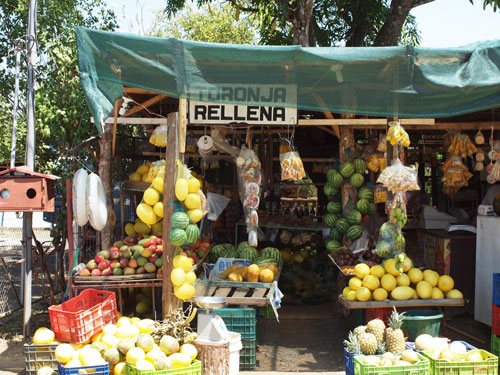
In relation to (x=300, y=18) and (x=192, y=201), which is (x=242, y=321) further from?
(x=300, y=18)

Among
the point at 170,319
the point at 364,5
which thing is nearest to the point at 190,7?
the point at 364,5

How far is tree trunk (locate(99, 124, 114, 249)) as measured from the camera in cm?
705

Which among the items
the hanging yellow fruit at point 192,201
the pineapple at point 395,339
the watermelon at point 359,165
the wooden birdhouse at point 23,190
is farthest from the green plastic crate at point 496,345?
the wooden birdhouse at point 23,190

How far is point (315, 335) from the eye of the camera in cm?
689

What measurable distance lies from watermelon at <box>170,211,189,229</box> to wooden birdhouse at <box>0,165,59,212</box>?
1875mm

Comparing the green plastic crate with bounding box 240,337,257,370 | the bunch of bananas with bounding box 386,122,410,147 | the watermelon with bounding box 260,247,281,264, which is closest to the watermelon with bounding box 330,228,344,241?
the watermelon with bounding box 260,247,281,264

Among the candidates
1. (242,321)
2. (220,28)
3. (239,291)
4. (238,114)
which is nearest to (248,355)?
(242,321)

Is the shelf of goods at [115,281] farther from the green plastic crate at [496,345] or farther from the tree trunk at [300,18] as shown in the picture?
the tree trunk at [300,18]

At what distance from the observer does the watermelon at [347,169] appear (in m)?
7.14

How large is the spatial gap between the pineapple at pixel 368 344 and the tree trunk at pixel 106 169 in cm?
397

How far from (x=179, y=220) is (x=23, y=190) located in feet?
7.01

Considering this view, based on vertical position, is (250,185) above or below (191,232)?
above

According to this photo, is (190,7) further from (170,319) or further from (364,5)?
(170,319)

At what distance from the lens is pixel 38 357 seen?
4.99 meters
